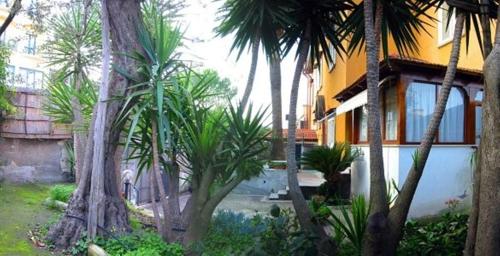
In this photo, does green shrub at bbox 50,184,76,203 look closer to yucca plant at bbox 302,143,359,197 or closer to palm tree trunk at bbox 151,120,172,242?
palm tree trunk at bbox 151,120,172,242

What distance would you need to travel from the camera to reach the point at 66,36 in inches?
432

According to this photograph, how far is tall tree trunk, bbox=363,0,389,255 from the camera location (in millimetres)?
5367

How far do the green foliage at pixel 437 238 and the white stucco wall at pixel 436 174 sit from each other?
306cm

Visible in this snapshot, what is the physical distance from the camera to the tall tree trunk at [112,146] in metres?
7.43

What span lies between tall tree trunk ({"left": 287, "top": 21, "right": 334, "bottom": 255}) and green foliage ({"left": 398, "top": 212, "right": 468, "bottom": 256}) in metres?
1.01

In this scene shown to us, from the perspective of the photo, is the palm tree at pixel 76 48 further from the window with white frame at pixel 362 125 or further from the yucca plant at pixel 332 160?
the window with white frame at pixel 362 125

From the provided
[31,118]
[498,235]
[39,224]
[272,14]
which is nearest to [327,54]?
[272,14]

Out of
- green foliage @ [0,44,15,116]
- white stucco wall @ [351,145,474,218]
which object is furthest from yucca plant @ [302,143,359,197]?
green foliage @ [0,44,15,116]

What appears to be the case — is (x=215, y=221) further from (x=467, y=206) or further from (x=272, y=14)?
(x=467, y=206)

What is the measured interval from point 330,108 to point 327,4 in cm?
1279

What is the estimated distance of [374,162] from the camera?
5688mm

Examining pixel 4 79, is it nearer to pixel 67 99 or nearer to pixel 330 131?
pixel 67 99

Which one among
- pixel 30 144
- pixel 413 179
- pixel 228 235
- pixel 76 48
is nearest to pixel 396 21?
pixel 413 179

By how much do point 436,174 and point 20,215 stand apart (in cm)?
886
